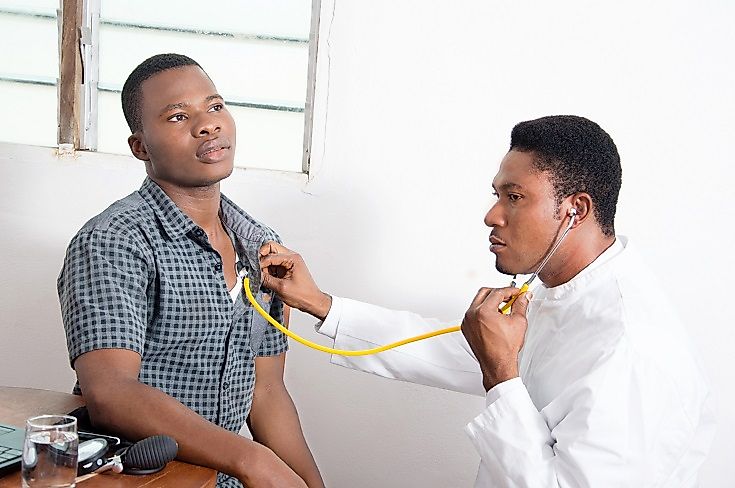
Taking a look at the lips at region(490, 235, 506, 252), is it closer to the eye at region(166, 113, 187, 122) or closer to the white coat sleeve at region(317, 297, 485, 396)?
the white coat sleeve at region(317, 297, 485, 396)

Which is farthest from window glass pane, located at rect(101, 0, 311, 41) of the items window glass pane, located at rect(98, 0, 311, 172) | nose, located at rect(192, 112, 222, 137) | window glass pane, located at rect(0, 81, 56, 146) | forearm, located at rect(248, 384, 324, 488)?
forearm, located at rect(248, 384, 324, 488)

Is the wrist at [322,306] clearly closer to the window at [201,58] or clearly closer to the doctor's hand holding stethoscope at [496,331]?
the doctor's hand holding stethoscope at [496,331]

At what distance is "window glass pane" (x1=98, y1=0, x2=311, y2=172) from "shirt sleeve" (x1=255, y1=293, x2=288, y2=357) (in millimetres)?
732

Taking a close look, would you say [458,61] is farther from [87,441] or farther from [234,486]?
[87,441]

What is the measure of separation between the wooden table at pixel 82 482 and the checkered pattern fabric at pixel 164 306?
Answer: 6.1 inches

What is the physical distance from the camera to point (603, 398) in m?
1.54

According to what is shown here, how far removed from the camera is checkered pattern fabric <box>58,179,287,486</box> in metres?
1.61

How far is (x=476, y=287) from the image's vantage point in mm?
2492

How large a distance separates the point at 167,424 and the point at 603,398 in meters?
0.78

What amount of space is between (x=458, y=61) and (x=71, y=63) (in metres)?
1.18

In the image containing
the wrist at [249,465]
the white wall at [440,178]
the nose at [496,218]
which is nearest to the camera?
A: the wrist at [249,465]

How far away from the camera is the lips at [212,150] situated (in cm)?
186

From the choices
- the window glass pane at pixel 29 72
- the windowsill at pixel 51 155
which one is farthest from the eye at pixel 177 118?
the window glass pane at pixel 29 72

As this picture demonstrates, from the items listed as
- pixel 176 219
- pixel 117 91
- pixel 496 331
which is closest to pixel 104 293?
pixel 176 219
